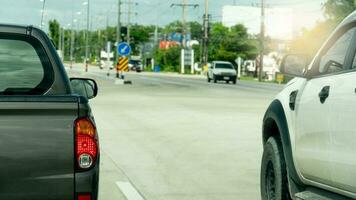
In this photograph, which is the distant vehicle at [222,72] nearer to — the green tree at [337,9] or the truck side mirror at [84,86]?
the green tree at [337,9]

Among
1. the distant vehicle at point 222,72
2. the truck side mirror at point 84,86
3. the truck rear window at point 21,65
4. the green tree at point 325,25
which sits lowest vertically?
the distant vehicle at point 222,72

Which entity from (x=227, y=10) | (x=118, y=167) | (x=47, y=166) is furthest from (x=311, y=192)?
(x=227, y=10)

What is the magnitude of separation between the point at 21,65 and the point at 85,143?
94 cm

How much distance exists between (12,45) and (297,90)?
2370 millimetres

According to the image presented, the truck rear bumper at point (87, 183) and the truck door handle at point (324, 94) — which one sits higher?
the truck door handle at point (324, 94)

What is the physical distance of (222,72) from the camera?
58.2m

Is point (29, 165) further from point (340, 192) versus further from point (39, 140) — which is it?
point (340, 192)

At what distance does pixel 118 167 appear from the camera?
34.3 feet

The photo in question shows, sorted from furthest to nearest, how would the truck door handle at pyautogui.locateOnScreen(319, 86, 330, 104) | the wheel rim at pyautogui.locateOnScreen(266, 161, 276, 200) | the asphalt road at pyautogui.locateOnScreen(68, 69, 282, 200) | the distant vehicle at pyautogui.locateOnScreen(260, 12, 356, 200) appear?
the asphalt road at pyautogui.locateOnScreen(68, 69, 282, 200) → the wheel rim at pyautogui.locateOnScreen(266, 161, 276, 200) → the truck door handle at pyautogui.locateOnScreen(319, 86, 330, 104) → the distant vehicle at pyautogui.locateOnScreen(260, 12, 356, 200)

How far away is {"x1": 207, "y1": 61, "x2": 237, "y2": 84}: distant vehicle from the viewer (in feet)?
191

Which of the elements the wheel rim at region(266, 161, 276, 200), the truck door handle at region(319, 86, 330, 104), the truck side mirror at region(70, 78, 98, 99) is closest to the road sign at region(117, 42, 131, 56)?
the wheel rim at region(266, 161, 276, 200)

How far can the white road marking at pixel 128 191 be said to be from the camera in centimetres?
808

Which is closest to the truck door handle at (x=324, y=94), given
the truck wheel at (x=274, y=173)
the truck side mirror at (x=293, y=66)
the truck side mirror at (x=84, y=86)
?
the truck side mirror at (x=293, y=66)

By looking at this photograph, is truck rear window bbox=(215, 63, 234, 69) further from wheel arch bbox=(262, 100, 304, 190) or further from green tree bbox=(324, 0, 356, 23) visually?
wheel arch bbox=(262, 100, 304, 190)
